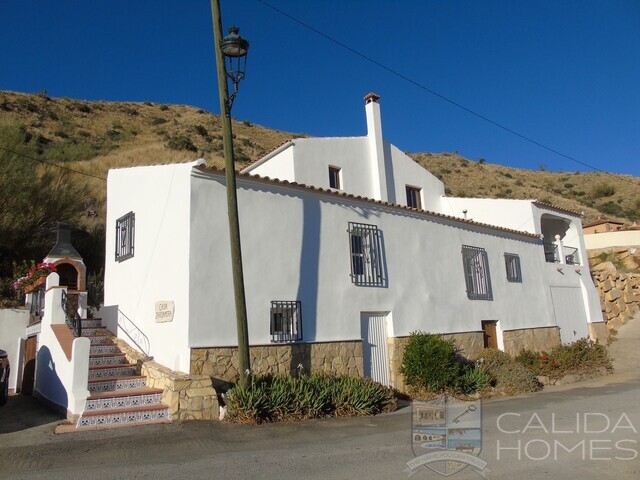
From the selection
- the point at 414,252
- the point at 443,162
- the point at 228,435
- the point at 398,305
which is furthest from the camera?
the point at 443,162

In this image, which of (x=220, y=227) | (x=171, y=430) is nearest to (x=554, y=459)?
(x=171, y=430)

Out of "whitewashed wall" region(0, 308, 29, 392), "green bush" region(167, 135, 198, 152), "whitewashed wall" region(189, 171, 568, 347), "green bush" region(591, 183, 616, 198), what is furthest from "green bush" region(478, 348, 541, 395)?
"green bush" region(591, 183, 616, 198)

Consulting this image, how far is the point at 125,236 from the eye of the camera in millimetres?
12375

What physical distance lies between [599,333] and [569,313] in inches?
88.5

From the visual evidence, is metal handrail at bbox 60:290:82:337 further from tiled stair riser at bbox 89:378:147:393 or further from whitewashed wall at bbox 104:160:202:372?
tiled stair riser at bbox 89:378:147:393

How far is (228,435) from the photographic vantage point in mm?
7625

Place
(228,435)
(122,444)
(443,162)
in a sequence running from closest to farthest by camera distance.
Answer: (122,444)
(228,435)
(443,162)

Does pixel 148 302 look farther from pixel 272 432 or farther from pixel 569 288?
pixel 569 288

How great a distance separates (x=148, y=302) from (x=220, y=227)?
2.38 meters

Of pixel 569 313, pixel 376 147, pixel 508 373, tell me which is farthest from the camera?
pixel 569 313

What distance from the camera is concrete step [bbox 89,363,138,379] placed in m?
9.79

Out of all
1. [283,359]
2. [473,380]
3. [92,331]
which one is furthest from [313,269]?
[92,331]

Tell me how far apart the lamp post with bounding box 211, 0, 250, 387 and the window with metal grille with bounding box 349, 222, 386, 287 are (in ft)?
13.0

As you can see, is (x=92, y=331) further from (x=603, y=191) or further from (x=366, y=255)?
(x=603, y=191)
